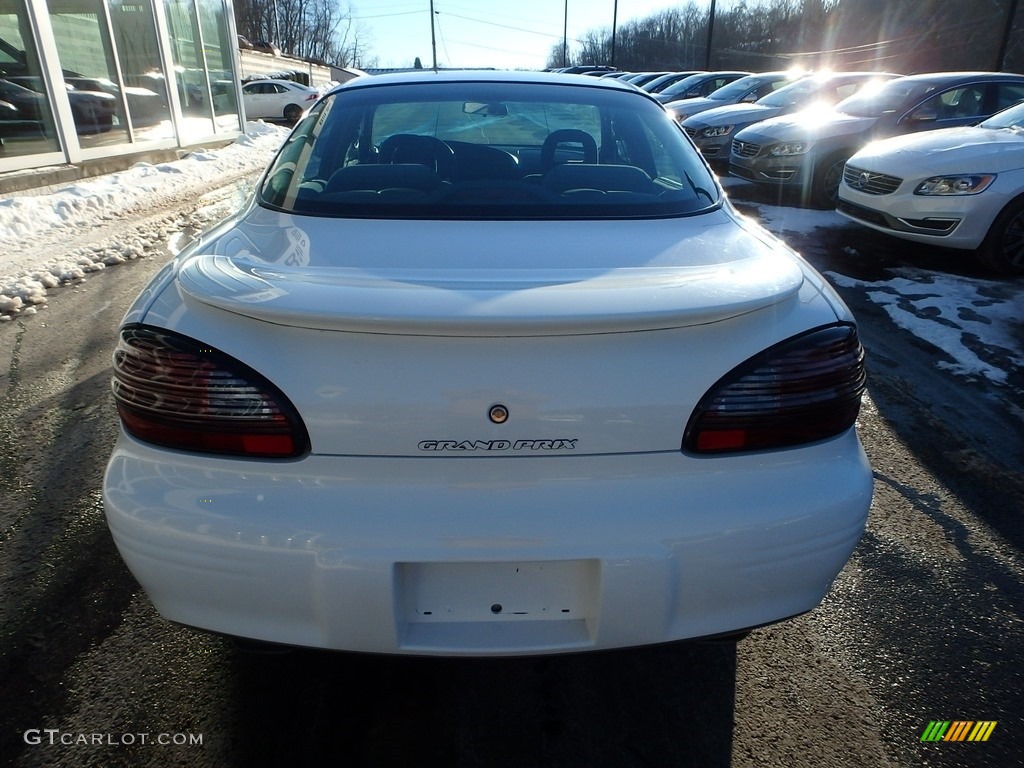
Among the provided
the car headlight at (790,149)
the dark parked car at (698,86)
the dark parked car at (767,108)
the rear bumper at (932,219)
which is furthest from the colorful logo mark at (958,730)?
the dark parked car at (698,86)

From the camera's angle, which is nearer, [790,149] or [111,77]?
[790,149]

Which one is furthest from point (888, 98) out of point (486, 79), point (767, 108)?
point (486, 79)

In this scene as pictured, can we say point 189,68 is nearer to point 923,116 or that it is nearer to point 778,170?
point 778,170

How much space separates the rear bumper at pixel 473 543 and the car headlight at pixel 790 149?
773 centimetres

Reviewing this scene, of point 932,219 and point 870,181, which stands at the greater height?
point 870,181

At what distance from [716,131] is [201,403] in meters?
11.8

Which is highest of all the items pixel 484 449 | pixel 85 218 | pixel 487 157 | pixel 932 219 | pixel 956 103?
pixel 487 157

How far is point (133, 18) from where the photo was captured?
1094cm

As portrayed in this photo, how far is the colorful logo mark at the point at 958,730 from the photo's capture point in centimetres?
174

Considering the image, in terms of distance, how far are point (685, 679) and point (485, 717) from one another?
562 millimetres

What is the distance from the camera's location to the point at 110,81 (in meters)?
10.2

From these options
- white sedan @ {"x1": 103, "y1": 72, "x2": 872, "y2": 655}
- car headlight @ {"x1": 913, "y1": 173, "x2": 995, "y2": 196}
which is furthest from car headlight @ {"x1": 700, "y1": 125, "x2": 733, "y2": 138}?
white sedan @ {"x1": 103, "y1": 72, "x2": 872, "y2": 655}

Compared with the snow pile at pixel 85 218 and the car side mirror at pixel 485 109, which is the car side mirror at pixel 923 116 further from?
the snow pile at pixel 85 218

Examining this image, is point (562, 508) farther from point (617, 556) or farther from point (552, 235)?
point (552, 235)
